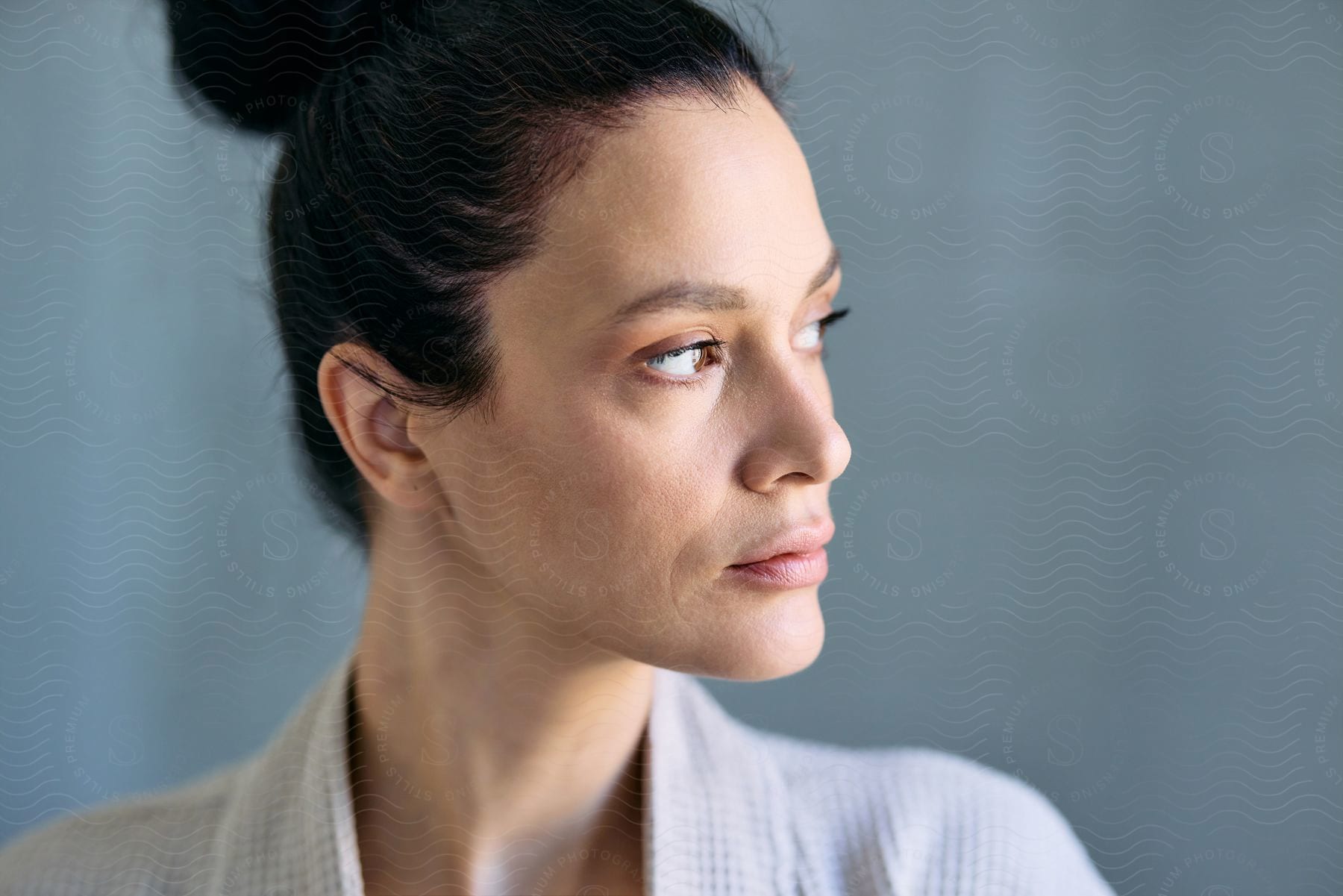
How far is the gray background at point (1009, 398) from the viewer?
0.75 m

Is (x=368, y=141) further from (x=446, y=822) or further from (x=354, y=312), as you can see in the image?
(x=446, y=822)

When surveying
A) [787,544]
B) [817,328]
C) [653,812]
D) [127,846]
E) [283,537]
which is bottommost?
[127,846]

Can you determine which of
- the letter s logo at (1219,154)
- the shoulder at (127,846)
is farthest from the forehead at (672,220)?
the shoulder at (127,846)

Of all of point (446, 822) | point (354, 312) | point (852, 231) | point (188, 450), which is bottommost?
point (446, 822)

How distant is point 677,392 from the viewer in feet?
1.89

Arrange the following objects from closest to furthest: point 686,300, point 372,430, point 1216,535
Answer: point 686,300
point 372,430
point 1216,535

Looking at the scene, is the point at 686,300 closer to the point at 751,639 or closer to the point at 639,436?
the point at 639,436

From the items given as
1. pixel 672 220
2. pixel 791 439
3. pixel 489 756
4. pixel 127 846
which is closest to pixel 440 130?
pixel 672 220

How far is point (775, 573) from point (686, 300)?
157 mm

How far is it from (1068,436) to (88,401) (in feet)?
2.31

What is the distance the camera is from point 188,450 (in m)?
0.77

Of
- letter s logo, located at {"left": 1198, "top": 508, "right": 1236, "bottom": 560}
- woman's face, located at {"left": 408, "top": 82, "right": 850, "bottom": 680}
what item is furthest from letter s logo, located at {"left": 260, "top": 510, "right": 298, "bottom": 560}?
letter s logo, located at {"left": 1198, "top": 508, "right": 1236, "bottom": 560}

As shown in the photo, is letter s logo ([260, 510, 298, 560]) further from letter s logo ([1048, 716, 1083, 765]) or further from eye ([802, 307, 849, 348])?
letter s logo ([1048, 716, 1083, 765])

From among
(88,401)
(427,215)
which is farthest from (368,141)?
(88,401)
